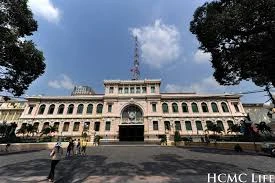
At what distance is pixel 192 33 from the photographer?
18719 mm

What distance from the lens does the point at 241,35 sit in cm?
1467

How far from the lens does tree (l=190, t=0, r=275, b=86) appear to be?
12.4 m

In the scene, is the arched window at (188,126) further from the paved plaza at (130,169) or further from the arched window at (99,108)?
the paved plaza at (130,169)

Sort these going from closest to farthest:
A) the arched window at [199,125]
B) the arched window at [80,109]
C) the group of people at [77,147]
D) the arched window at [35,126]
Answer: the group of people at [77,147] → the arched window at [35,126] → the arched window at [199,125] → the arched window at [80,109]

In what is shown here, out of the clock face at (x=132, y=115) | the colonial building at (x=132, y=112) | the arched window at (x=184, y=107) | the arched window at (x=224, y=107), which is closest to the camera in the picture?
the colonial building at (x=132, y=112)

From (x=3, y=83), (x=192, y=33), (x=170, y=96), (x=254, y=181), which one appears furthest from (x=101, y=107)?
(x=254, y=181)

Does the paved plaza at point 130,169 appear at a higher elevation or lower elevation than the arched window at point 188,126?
lower

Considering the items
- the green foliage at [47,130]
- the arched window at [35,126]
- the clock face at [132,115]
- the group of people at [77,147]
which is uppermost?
the clock face at [132,115]

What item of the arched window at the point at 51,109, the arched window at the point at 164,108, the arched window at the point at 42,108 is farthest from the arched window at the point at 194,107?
the arched window at the point at 42,108

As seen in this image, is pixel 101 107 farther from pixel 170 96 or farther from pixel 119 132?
pixel 170 96

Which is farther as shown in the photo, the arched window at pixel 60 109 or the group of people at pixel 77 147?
the arched window at pixel 60 109

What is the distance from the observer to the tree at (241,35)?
12.4 m

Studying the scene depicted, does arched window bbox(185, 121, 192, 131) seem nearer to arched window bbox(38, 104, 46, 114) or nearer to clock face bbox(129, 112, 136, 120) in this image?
clock face bbox(129, 112, 136, 120)

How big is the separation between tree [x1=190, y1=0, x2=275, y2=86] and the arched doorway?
1197 inches
